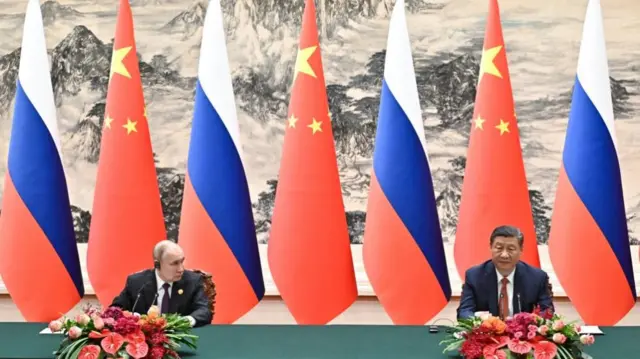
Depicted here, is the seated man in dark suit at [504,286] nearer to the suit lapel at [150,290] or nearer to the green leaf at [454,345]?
the green leaf at [454,345]

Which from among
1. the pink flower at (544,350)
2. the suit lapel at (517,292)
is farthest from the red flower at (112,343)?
the suit lapel at (517,292)

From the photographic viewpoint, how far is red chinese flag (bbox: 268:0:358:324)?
16.8 ft

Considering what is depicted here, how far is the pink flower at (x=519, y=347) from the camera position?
2.97 meters

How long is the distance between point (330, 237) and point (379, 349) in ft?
5.78

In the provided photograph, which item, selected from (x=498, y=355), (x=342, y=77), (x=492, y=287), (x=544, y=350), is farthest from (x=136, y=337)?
(x=342, y=77)

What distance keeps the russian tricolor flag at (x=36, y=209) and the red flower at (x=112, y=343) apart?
2.28 metres

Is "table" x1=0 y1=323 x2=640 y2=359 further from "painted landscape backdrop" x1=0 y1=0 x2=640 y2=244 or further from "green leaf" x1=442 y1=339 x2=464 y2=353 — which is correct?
"painted landscape backdrop" x1=0 y1=0 x2=640 y2=244

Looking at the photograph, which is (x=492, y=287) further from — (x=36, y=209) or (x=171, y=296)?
(x=36, y=209)

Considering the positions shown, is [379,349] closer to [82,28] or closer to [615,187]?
[615,187]

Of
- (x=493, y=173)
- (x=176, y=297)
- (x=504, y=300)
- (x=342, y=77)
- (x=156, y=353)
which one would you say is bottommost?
(x=504, y=300)

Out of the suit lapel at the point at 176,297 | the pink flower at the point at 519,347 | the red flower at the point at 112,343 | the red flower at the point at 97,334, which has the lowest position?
the suit lapel at the point at 176,297

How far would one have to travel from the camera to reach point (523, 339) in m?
3.04

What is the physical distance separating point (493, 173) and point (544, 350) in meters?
2.19

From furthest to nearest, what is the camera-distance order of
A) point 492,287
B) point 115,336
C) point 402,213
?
point 402,213 → point 492,287 → point 115,336
